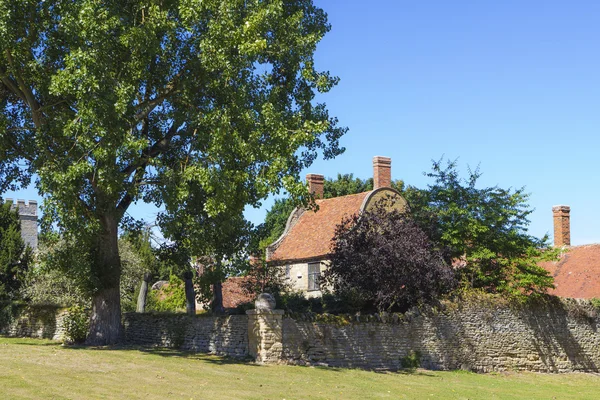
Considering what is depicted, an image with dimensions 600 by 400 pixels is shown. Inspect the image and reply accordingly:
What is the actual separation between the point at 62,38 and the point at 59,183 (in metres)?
4.49

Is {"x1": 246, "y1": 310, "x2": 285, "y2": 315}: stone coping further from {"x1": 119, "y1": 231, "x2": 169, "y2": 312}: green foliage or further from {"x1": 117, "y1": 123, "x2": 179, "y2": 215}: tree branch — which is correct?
{"x1": 119, "y1": 231, "x2": 169, "y2": 312}: green foliage

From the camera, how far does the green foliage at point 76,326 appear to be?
86.0 feet

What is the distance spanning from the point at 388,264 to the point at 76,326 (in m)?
10.9

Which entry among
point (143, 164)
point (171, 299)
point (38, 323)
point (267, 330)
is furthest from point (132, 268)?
point (267, 330)

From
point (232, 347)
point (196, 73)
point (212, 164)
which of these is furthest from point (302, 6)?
point (232, 347)

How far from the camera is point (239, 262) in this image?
25.4m

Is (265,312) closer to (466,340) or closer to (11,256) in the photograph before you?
(466,340)

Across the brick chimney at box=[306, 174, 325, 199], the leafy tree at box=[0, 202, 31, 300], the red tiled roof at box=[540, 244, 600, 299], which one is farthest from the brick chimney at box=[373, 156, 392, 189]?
the leafy tree at box=[0, 202, 31, 300]

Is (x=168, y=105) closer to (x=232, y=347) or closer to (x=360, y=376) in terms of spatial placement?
(x=232, y=347)

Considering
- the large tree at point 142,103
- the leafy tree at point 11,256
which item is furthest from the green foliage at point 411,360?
Answer: the leafy tree at point 11,256

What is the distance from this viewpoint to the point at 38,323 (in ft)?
96.9

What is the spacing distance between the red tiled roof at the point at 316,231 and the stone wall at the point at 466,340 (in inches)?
447

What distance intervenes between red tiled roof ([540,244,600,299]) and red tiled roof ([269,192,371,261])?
1091 cm

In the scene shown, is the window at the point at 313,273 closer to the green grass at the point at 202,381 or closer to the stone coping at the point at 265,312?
the green grass at the point at 202,381
